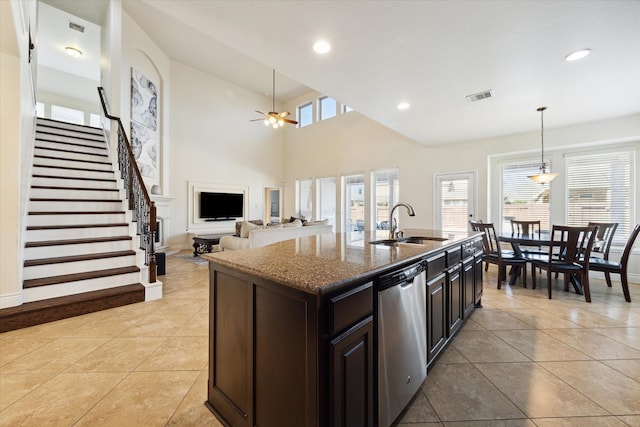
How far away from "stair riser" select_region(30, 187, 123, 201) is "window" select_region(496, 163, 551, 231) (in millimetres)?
7209

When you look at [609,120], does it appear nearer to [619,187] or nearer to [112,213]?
[619,187]

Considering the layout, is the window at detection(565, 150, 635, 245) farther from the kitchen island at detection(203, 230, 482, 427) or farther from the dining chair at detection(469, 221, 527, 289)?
the kitchen island at detection(203, 230, 482, 427)

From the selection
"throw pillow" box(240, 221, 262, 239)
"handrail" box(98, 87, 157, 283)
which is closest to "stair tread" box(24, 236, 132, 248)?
"handrail" box(98, 87, 157, 283)

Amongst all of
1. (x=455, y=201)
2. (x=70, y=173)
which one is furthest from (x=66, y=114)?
(x=455, y=201)

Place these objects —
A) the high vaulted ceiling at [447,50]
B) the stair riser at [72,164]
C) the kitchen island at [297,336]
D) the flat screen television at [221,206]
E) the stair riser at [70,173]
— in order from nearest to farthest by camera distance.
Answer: the kitchen island at [297,336] → the high vaulted ceiling at [447,50] → the stair riser at [70,173] → the stair riser at [72,164] → the flat screen television at [221,206]

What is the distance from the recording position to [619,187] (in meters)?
4.47

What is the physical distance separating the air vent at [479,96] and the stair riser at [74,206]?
17.3 ft

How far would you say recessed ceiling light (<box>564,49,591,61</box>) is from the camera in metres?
2.44

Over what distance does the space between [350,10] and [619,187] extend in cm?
550

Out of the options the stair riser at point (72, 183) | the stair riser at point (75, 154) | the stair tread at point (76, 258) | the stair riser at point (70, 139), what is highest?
the stair riser at point (70, 139)

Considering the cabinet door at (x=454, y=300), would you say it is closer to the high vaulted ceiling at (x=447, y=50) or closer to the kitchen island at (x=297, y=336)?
the kitchen island at (x=297, y=336)

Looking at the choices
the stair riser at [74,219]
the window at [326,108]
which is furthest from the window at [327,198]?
the stair riser at [74,219]

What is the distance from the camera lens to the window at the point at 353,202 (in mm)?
7895

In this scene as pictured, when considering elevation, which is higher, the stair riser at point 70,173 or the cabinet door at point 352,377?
the stair riser at point 70,173
